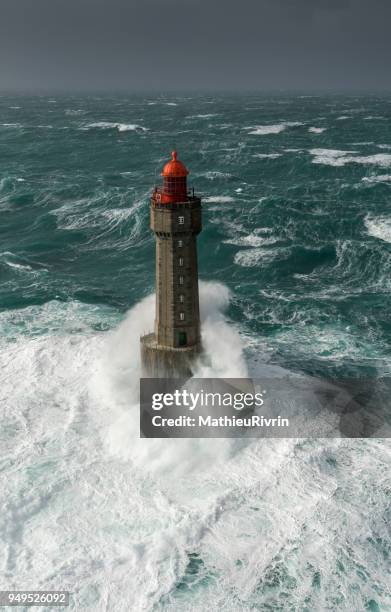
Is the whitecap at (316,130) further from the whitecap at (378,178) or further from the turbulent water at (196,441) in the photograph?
the turbulent water at (196,441)

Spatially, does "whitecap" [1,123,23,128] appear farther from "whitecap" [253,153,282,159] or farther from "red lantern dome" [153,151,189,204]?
"red lantern dome" [153,151,189,204]

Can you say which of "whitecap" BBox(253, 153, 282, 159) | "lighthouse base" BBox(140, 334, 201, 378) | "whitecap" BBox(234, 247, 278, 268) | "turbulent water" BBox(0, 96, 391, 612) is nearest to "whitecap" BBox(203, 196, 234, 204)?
"turbulent water" BBox(0, 96, 391, 612)

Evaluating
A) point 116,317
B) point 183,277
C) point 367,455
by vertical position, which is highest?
point 183,277

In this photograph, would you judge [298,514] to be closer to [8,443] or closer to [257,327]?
[8,443]

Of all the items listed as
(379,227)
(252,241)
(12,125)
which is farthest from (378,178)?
(12,125)

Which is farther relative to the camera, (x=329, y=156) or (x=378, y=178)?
(x=329, y=156)

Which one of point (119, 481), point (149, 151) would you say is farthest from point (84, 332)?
point (149, 151)

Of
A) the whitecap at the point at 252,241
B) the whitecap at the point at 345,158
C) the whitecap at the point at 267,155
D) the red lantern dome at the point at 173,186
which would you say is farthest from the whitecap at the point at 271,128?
the red lantern dome at the point at 173,186

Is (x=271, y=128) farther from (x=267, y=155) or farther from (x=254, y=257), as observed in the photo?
(x=254, y=257)
